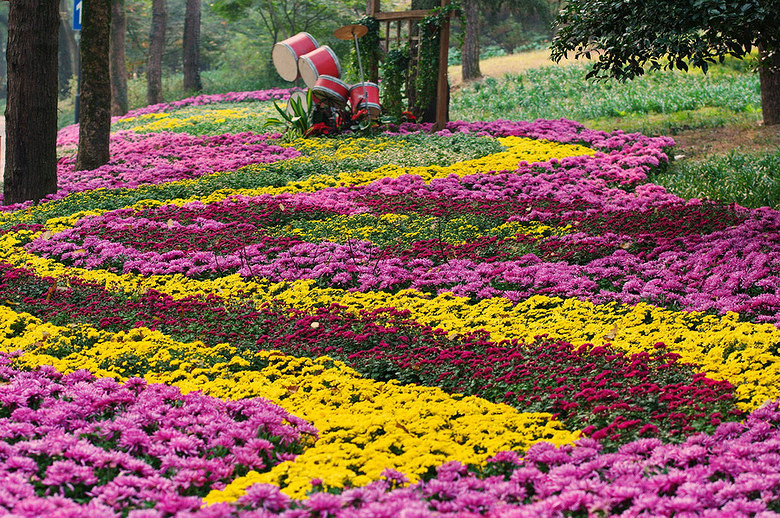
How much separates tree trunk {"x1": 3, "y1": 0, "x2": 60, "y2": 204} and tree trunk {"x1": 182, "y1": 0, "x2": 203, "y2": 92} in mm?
19137

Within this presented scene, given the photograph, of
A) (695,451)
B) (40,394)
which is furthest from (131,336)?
(695,451)

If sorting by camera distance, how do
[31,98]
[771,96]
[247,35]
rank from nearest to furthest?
[31,98], [771,96], [247,35]

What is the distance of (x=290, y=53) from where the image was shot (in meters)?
14.3

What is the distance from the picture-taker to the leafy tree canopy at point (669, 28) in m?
6.21

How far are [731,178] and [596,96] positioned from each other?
1050cm

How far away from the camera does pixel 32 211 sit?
30.1ft

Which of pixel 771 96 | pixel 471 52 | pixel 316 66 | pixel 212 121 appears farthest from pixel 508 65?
pixel 771 96

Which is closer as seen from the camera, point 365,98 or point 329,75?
point 365,98

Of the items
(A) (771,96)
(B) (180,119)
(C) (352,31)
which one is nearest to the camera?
(A) (771,96)

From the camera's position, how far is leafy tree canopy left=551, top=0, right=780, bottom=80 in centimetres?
621

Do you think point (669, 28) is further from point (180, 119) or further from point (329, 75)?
point (180, 119)

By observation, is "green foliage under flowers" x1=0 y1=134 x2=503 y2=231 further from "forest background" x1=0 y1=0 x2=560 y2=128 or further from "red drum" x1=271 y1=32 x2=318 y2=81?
"forest background" x1=0 y1=0 x2=560 y2=128

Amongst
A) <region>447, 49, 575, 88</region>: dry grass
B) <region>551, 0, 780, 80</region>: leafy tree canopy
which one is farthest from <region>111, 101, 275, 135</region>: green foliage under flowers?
<region>551, 0, 780, 80</region>: leafy tree canopy

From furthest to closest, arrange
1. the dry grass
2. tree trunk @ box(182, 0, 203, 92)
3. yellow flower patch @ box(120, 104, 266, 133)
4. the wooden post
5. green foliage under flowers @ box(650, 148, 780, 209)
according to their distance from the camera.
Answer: tree trunk @ box(182, 0, 203, 92)
the dry grass
yellow flower patch @ box(120, 104, 266, 133)
the wooden post
green foliage under flowers @ box(650, 148, 780, 209)
